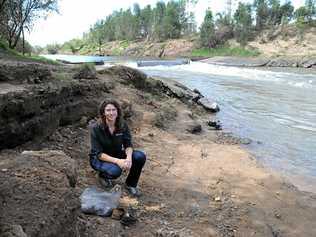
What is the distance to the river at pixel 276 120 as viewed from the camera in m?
9.84

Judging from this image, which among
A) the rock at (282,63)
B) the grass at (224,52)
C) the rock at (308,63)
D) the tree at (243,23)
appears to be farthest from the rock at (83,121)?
the tree at (243,23)

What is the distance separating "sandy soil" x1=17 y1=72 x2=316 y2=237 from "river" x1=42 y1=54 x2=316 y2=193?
2.76ft

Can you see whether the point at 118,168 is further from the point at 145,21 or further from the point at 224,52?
the point at 145,21

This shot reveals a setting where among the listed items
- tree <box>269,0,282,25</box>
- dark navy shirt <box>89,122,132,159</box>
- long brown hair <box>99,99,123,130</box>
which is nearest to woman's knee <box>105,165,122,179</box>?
dark navy shirt <box>89,122,132,159</box>

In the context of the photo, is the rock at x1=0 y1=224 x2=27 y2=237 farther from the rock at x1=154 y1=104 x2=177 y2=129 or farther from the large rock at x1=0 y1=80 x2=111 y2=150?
the rock at x1=154 y1=104 x2=177 y2=129

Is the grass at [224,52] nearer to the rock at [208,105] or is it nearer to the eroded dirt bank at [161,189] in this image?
the rock at [208,105]

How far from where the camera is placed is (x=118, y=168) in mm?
6215

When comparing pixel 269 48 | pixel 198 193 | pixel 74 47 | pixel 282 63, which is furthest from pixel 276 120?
pixel 74 47

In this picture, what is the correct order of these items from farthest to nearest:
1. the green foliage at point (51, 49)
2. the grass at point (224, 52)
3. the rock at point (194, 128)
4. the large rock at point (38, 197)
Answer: the green foliage at point (51, 49) → the grass at point (224, 52) → the rock at point (194, 128) → the large rock at point (38, 197)

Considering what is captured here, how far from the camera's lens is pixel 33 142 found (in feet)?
22.8

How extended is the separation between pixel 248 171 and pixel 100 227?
4383 mm

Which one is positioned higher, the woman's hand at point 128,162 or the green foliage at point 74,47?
the woman's hand at point 128,162

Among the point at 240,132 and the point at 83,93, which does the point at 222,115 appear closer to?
the point at 240,132

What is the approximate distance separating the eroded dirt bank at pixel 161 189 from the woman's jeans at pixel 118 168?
0.98 ft
